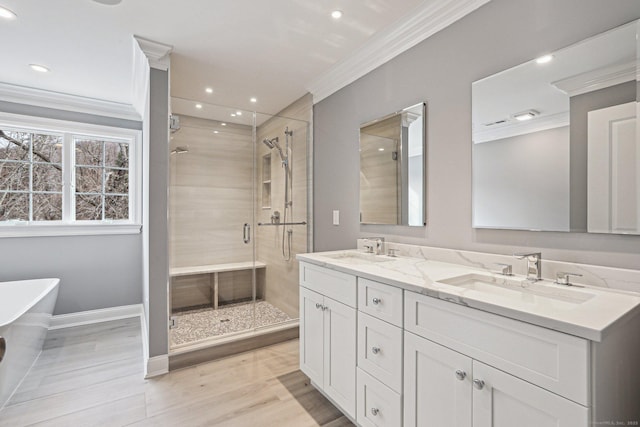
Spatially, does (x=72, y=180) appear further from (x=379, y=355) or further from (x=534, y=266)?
(x=534, y=266)

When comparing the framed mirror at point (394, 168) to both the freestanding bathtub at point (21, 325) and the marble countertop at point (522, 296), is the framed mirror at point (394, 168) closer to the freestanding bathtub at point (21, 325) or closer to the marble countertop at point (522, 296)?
the marble countertop at point (522, 296)

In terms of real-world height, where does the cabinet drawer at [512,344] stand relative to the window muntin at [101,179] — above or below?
below

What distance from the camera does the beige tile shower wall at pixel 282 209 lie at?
3.29 m

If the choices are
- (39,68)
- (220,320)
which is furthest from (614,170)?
(39,68)

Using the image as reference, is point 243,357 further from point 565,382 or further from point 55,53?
point 55,53

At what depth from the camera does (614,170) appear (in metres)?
1.22

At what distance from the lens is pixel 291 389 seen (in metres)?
2.11

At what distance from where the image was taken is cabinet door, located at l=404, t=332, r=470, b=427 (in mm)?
1092

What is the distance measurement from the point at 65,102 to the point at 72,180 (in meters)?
0.83

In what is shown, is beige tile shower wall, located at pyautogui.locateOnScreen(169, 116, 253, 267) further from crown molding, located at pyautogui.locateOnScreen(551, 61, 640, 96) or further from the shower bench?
crown molding, located at pyautogui.locateOnScreen(551, 61, 640, 96)

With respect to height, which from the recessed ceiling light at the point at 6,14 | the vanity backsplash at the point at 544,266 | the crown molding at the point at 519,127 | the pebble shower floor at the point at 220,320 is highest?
the recessed ceiling light at the point at 6,14

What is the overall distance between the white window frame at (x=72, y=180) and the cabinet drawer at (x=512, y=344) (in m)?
3.55

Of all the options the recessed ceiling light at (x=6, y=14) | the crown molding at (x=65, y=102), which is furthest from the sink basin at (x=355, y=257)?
the crown molding at (x=65, y=102)

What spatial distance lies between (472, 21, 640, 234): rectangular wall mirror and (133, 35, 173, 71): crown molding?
2.20m
